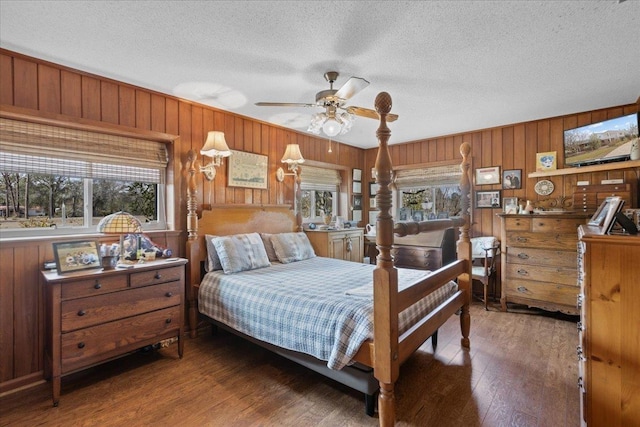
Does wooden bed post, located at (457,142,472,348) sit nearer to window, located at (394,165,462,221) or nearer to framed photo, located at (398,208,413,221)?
window, located at (394,165,462,221)

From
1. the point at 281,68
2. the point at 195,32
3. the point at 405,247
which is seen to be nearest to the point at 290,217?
the point at 405,247

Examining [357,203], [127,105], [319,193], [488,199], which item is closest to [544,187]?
[488,199]

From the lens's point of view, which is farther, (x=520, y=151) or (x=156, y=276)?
(x=520, y=151)

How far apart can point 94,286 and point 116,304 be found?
8.1 inches

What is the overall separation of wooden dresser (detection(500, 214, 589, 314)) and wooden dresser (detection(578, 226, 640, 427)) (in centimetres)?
225

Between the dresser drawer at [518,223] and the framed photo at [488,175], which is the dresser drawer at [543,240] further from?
the framed photo at [488,175]

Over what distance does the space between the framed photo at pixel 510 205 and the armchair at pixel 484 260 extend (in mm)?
421

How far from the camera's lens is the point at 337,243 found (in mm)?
4219

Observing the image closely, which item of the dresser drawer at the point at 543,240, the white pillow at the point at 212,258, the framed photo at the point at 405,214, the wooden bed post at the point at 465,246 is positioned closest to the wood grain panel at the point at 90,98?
the white pillow at the point at 212,258

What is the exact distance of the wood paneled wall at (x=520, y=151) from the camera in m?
3.52

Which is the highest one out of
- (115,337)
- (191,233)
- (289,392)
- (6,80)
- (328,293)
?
(6,80)

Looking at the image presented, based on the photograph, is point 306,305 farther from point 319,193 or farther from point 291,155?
point 319,193

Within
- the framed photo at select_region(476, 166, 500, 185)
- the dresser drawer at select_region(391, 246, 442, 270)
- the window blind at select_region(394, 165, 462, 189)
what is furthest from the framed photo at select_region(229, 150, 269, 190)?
the framed photo at select_region(476, 166, 500, 185)

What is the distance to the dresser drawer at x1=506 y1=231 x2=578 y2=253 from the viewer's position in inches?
130
